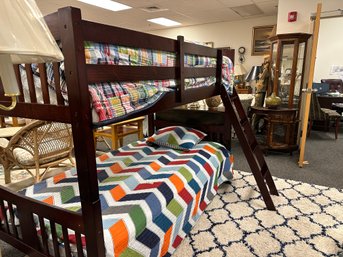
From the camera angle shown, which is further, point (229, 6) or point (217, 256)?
point (229, 6)

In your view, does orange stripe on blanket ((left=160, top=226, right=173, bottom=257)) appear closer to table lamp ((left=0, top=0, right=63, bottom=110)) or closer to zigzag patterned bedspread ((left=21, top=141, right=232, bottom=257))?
zigzag patterned bedspread ((left=21, top=141, right=232, bottom=257))

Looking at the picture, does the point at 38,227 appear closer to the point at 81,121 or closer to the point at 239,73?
the point at 81,121

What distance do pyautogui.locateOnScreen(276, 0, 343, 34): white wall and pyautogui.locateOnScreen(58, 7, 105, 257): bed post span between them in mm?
3796

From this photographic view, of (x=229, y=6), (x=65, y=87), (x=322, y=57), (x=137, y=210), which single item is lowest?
(x=137, y=210)

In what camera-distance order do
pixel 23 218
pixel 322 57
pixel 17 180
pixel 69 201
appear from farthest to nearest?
pixel 322 57 → pixel 17 180 → pixel 69 201 → pixel 23 218

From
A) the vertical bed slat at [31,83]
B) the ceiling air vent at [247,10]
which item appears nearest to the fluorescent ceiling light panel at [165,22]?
the ceiling air vent at [247,10]

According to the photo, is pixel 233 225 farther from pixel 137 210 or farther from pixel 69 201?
pixel 69 201

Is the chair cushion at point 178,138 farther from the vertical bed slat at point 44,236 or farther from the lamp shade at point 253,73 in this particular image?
the lamp shade at point 253,73

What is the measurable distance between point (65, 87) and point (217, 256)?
1.45 meters

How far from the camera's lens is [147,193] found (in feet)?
5.04

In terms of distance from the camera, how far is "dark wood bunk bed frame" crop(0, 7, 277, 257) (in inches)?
34.1

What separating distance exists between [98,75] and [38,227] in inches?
36.5

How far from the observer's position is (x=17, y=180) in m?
2.86

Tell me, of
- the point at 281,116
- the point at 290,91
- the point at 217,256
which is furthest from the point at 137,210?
the point at 290,91
